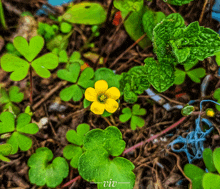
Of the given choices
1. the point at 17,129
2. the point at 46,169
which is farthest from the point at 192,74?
the point at 17,129

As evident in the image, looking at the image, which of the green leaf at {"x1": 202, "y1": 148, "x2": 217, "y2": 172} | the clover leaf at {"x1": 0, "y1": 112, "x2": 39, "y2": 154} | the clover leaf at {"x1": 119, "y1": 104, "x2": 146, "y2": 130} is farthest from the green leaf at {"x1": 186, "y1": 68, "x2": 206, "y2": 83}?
the clover leaf at {"x1": 0, "y1": 112, "x2": 39, "y2": 154}

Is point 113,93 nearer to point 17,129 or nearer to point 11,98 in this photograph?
point 17,129

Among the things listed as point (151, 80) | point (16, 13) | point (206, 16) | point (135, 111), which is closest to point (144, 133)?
point (135, 111)

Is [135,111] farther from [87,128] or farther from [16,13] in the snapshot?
[16,13]

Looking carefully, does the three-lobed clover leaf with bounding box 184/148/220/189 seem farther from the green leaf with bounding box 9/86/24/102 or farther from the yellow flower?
the green leaf with bounding box 9/86/24/102

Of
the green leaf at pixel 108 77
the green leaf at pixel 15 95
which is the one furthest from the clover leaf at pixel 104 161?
the green leaf at pixel 15 95

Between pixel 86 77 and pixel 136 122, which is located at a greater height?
pixel 86 77
